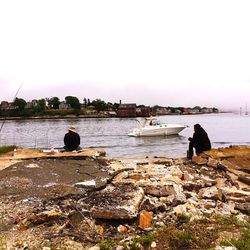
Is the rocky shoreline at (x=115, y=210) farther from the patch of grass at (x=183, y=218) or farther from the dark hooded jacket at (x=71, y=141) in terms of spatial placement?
the dark hooded jacket at (x=71, y=141)

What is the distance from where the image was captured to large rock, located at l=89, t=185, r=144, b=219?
6.13 meters

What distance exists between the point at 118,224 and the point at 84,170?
14.6 feet

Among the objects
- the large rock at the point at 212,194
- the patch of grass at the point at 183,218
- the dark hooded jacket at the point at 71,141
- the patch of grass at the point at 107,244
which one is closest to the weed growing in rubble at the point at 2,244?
the patch of grass at the point at 107,244

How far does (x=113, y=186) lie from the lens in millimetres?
8414

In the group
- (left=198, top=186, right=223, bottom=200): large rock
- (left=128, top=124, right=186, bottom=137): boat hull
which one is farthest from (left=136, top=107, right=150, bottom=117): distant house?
(left=198, top=186, right=223, bottom=200): large rock

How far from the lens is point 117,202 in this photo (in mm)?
6797

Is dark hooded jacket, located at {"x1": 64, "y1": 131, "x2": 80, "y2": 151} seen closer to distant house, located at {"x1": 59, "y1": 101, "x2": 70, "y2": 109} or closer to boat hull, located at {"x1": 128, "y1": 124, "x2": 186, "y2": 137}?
boat hull, located at {"x1": 128, "y1": 124, "x2": 186, "y2": 137}

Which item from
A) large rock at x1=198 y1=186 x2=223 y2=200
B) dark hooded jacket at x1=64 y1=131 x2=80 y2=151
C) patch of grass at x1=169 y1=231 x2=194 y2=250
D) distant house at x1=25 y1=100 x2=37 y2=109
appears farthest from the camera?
distant house at x1=25 y1=100 x2=37 y2=109

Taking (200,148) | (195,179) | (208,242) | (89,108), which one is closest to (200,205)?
(208,242)

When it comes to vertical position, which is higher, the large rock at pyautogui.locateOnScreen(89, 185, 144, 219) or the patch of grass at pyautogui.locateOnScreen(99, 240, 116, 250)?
the large rock at pyautogui.locateOnScreen(89, 185, 144, 219)

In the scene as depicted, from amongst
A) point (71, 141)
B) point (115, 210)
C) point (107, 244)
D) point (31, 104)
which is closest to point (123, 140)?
point (71, 141)

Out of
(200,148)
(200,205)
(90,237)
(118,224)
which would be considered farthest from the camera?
(200,148)

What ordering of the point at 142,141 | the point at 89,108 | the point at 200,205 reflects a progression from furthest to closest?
the point at 89,108
the point at 142,141
the point at 200,205

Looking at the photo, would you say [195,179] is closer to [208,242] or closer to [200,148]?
[208,242]
